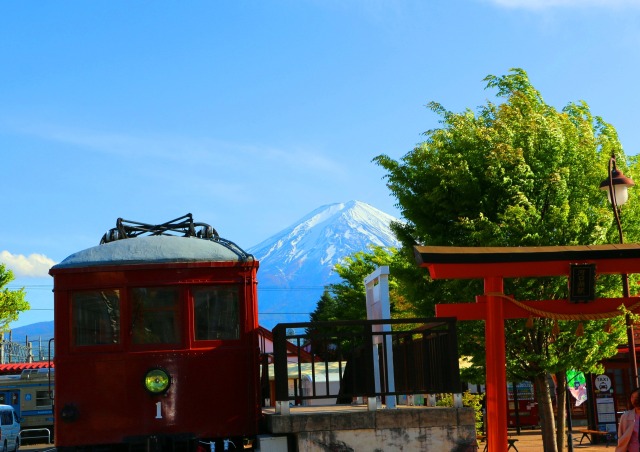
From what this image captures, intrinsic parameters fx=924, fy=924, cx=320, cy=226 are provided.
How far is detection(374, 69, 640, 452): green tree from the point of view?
19672 mm

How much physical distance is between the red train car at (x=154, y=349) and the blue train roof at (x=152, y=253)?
0.05 ft

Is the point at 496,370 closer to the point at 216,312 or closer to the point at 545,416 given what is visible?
the point at 216,312

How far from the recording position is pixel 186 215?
43.9ft


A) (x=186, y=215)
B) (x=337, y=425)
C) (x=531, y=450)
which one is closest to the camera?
(x=337, y=425)

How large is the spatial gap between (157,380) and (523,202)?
11008 mm

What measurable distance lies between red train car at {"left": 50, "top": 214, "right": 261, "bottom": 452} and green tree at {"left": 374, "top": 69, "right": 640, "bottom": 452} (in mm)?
9457

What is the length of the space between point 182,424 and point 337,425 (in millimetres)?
1953

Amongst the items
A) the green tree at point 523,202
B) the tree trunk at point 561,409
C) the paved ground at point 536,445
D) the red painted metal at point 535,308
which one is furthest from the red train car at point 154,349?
the paved ground at point 536,445

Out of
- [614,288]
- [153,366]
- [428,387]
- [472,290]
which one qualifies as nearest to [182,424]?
[153,366]

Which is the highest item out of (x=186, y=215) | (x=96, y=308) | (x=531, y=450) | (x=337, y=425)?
(x=186, y=215)

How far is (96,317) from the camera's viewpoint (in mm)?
11102

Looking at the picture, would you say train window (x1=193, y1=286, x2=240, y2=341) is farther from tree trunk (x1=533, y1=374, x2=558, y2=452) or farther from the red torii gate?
tree trunk (x1=533, y1=374, x2=558, y2=452)

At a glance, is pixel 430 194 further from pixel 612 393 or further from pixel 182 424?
pixel 612 393

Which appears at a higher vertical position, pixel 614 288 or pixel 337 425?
pixel 614 288
